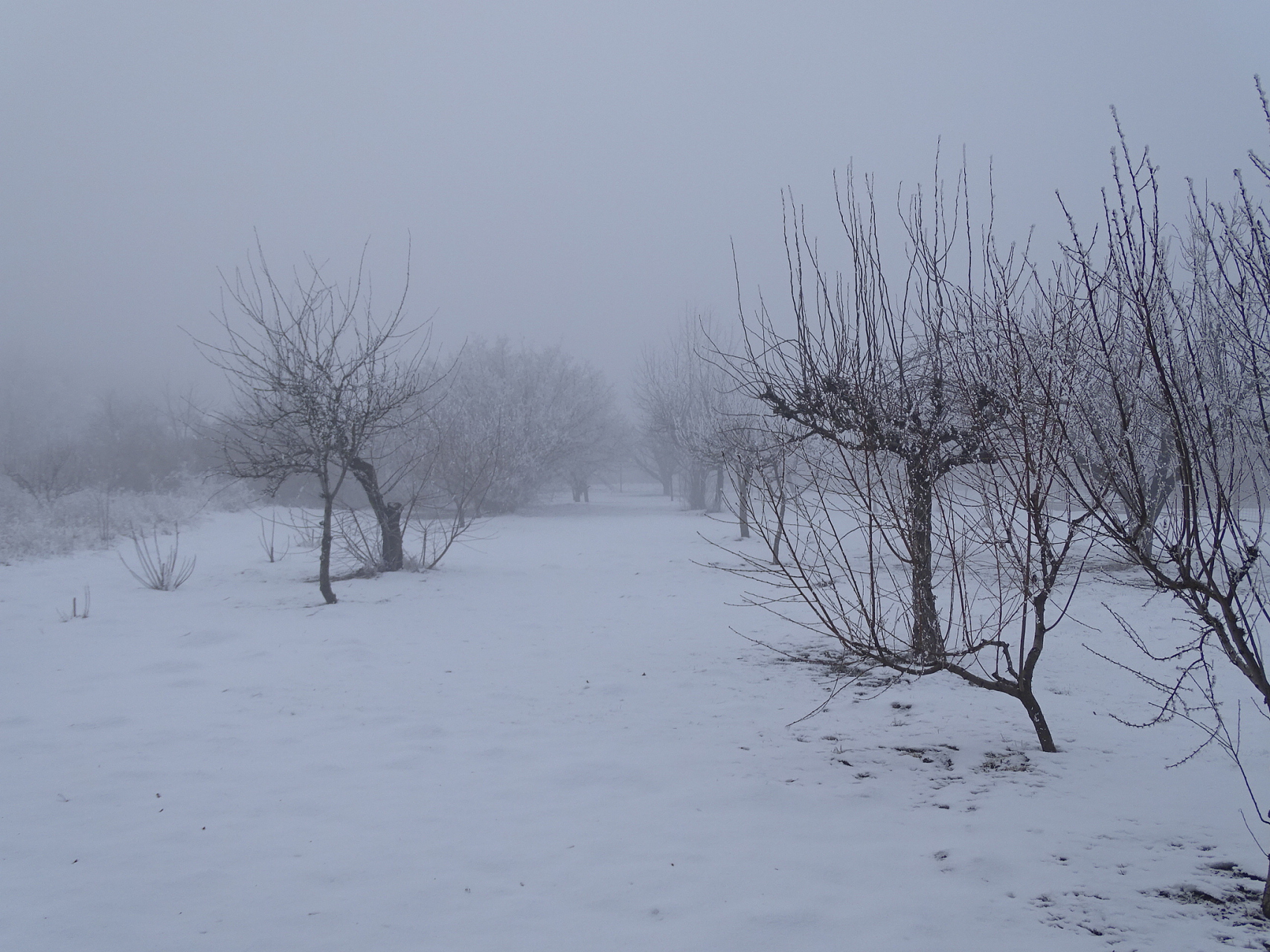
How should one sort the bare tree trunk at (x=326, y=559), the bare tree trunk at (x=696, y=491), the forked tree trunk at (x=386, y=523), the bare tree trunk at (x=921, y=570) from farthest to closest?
the bare tree trunk at (x=696, y=491), the forked tree trunk at (x=386, y=523), the bare tree trunk at (x=326, y=559), the bare tree trunk at (x=921, y=570)

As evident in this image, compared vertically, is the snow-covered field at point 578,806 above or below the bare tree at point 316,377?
below

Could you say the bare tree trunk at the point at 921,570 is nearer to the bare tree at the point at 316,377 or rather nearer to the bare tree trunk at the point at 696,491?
the bare tree at the point at 316,377

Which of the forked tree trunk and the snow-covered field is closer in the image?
the snow-covered field

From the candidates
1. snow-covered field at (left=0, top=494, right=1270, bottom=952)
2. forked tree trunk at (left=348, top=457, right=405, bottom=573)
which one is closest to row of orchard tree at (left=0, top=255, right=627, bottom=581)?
forked tree trunk at (left=348, top=457, right=405, bottom=573)

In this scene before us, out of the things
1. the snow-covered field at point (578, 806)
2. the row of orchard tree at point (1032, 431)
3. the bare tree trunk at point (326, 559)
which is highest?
the row of orchard tree at point (1032, 431)

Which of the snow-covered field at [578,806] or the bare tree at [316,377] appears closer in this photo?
the snow-covered field at [578,806]

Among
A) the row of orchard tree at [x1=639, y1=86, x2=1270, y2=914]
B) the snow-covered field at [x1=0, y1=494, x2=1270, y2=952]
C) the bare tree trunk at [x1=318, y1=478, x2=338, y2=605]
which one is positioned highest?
the row of orchard tree at [x1=639, y1=86, x2=1270, y2=914]

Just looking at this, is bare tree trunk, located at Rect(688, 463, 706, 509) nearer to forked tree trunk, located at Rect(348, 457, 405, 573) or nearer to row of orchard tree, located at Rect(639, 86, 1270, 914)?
forked tree trunk, located at Rect(348, 457, 405, 573)

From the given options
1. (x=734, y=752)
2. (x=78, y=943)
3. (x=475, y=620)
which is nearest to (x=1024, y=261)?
(x=734, y=752)

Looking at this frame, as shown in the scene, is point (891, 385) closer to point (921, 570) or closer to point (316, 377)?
point (921, 570)

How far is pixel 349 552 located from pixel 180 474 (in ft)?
72.8

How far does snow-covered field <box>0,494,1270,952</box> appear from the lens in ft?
7.42

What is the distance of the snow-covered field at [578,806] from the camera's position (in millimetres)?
2262

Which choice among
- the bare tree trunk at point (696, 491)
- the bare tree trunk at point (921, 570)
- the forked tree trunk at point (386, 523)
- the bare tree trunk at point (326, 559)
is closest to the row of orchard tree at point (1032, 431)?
the bare tree trunk at point (921, 570)
